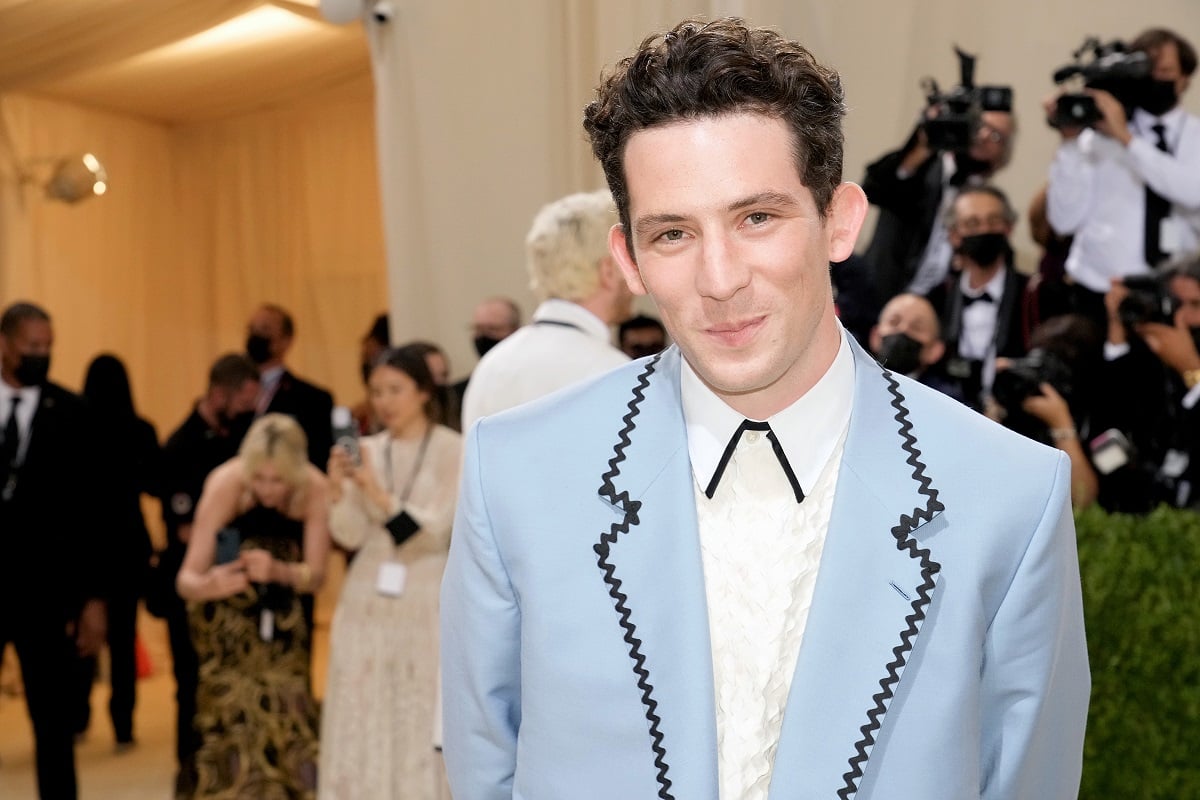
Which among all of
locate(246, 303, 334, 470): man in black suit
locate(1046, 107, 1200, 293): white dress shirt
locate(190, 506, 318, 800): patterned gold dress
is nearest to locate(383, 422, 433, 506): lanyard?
locate(190, 506, 318, 800): patterned gold dress

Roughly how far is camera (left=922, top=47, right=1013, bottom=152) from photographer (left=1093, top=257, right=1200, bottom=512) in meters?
0.69

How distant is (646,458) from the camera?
4.65 ft

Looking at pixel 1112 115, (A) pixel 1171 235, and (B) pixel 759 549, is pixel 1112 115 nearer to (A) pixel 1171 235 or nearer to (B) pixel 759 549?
(A) pixel 1171 235

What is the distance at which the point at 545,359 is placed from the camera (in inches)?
123

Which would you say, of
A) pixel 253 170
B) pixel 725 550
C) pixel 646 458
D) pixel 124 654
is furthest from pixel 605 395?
pixel 253 170

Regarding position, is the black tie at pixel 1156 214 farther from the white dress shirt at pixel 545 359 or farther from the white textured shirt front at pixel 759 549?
the white textured shirt front at pixel 759 549

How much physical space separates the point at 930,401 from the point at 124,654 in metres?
5.28

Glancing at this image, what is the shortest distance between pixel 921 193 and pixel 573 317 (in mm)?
1567

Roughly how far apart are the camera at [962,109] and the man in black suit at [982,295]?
0.60ft

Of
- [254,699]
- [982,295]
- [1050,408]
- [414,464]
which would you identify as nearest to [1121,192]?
[982,295]

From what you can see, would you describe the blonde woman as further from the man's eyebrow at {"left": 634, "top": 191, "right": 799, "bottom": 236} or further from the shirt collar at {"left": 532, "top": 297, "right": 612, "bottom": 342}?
the man's eyebrow at {"left": 634, "top": 191, "right": 799, "bottom": 236}

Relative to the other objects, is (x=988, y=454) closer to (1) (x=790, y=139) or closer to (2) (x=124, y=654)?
(1) (x=790, y=139)

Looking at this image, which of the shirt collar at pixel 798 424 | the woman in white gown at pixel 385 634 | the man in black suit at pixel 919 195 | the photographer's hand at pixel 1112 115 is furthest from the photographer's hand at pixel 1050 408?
the shirt collar at pixel 798 424

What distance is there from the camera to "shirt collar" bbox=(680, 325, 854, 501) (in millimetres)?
1403
